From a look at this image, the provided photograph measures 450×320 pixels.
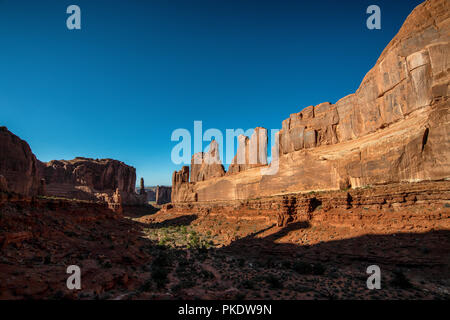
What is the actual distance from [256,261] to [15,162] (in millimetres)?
20669

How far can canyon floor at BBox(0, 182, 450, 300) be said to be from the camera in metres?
8.25

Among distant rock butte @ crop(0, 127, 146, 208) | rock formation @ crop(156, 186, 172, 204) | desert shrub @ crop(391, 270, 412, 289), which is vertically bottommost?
rock formation @ crop(156, 186, 172, 204)

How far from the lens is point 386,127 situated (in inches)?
870

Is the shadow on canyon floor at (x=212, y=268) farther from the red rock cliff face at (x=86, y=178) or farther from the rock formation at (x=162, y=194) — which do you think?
the rock formation at (x=162, y=194)

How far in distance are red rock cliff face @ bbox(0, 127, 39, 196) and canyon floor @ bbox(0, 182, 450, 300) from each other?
8.34 ft

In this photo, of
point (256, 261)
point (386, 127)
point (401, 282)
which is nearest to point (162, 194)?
point (256, 261)

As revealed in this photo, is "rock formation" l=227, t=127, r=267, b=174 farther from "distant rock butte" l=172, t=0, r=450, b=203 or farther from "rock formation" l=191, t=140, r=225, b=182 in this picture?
"rock formation" l=191, t=140, r=225, b=182

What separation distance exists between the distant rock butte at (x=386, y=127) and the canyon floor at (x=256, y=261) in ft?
16.2

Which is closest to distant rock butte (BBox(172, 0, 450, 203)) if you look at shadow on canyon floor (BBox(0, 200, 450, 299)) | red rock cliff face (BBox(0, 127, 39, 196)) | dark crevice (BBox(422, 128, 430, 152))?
dark crevice (BBox(422, 128, 430, 152))

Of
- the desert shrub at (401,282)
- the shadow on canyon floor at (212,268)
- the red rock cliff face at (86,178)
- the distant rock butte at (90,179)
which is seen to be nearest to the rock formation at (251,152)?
the shadow on canyon floor at (212,268)

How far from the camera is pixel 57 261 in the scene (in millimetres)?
9633

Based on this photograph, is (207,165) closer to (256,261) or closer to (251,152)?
(251,152)

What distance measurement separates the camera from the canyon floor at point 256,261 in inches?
325
